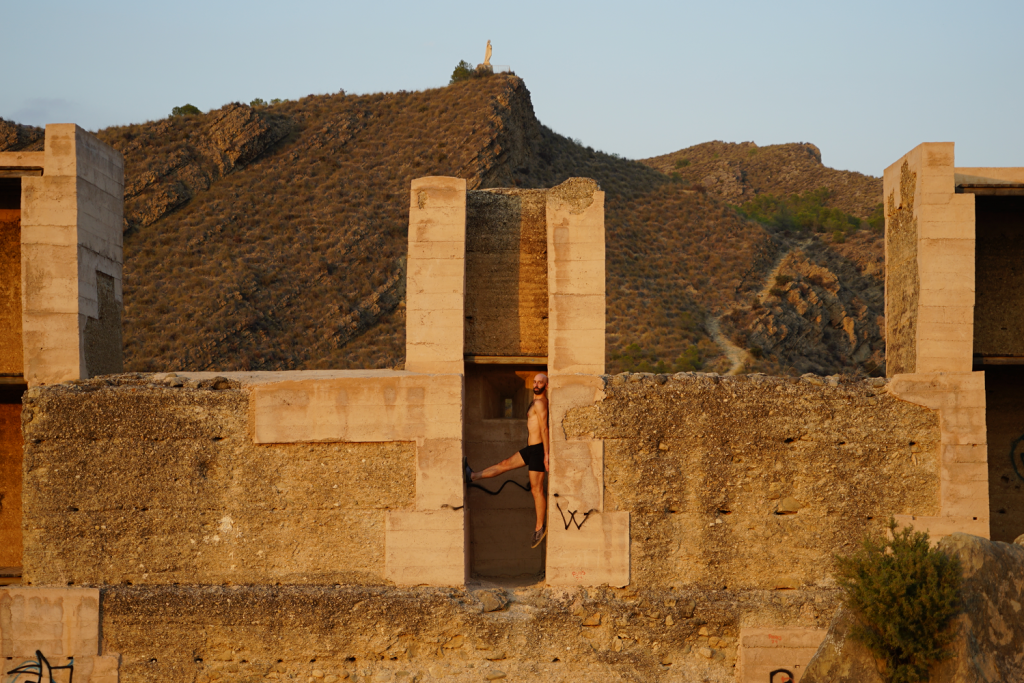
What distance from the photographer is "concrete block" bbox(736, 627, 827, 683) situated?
7422 millimetres

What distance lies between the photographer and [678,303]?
104 ft

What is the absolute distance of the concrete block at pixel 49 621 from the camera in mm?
7383

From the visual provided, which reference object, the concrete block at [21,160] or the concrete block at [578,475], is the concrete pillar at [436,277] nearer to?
the concrete block at [578,475]

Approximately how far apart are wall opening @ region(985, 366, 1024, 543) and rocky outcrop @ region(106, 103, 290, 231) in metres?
31.5

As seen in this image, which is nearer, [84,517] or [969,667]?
[969,667]

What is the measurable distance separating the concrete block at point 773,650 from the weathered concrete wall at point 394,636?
0.57ft

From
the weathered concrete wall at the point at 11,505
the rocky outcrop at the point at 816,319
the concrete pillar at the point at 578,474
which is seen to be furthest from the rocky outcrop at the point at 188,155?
the concrete pillar at the point at 578,474

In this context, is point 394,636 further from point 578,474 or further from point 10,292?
point 10,292

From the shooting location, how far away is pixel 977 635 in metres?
6.45

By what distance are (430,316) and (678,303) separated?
24780 millimetres

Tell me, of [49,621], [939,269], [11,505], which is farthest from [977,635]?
[11,505]

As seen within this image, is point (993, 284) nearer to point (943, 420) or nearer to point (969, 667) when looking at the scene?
point (943, 420)

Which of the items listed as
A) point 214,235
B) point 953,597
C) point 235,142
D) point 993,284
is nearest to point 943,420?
point 953,597

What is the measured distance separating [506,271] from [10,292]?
17.8 ft
